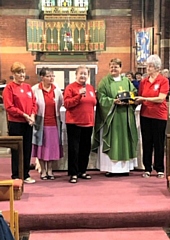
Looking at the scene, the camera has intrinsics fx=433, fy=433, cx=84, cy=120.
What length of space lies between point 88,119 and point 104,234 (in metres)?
1.61

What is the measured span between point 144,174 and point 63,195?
1.32 m

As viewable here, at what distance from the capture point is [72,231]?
4.16m

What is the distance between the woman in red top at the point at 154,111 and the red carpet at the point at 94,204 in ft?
1.09

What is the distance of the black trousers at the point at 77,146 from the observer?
5.29 meters

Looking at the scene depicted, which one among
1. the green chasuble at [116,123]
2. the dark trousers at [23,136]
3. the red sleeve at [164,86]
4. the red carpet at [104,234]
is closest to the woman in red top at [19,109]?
the dark trousers at [23,136]

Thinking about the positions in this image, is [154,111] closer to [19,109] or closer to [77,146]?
[77,146]

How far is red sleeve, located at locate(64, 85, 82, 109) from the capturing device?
511 centimetres

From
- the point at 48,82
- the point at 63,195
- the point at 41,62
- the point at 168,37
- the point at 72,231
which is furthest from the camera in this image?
the point at 41,62

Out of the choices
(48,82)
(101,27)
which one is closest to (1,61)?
(101,27)

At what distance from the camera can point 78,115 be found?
5234 mm

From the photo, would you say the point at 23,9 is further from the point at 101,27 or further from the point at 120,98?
the point at 120,98

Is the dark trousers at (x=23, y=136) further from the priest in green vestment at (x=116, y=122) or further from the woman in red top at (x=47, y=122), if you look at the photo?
the priest in green vestment at (x=116, y=122)

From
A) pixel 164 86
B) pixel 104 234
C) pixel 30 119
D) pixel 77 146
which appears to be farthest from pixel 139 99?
pixel 104 234

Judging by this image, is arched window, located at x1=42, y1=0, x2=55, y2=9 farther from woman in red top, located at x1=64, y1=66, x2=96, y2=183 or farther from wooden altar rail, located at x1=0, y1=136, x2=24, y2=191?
wooden altar rail, located at x1=0, y1=136, x2=24, y2=191
